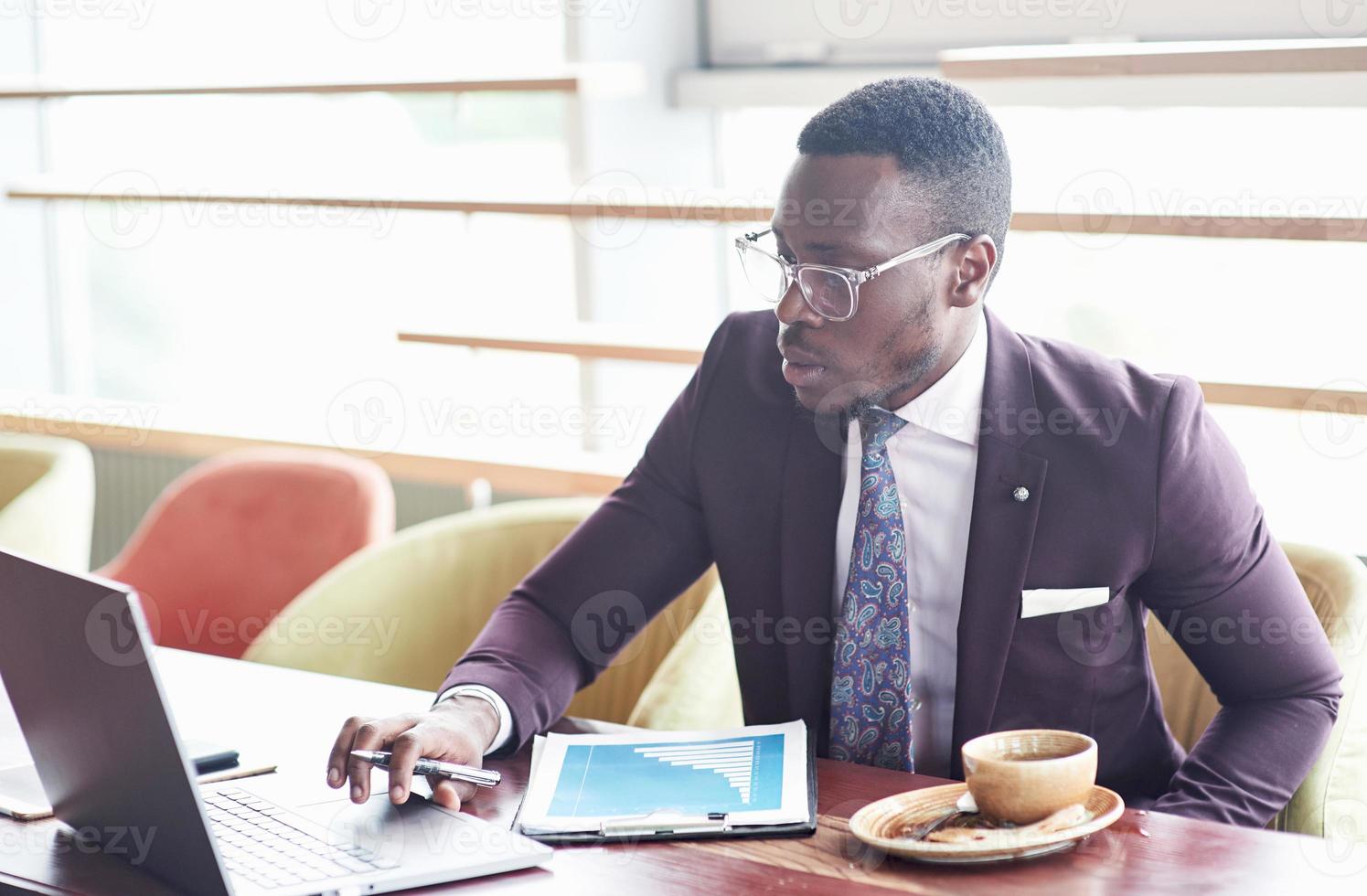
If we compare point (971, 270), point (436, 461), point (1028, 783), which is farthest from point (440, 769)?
point (436, 461)

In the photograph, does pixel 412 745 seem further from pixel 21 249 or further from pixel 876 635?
pixel 21 249

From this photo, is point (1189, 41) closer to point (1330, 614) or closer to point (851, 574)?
point (1330, 614)

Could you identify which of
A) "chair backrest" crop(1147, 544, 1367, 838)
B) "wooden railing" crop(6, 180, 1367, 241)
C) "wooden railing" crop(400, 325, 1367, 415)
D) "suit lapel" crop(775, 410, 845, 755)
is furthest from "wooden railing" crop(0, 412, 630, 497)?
"chair backrest" crop(1147, 544, 1367, 838)

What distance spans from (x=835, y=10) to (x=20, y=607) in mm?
2098

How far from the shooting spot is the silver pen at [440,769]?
1.35 meters

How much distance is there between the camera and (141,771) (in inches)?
45.8

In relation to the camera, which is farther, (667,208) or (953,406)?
(667,208)

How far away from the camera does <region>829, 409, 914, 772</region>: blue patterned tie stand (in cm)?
157

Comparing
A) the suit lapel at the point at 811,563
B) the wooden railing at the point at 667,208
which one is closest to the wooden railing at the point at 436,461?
the wooden railing at the point at 667,208

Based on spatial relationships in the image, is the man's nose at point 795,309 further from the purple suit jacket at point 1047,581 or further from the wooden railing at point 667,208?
the wooden railing at point 667,208

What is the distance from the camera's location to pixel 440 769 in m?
1.37

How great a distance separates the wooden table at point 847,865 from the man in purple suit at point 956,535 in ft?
0.60

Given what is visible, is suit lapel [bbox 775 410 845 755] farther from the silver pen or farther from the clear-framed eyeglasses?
the silver pen

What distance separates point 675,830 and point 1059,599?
0.50 m
